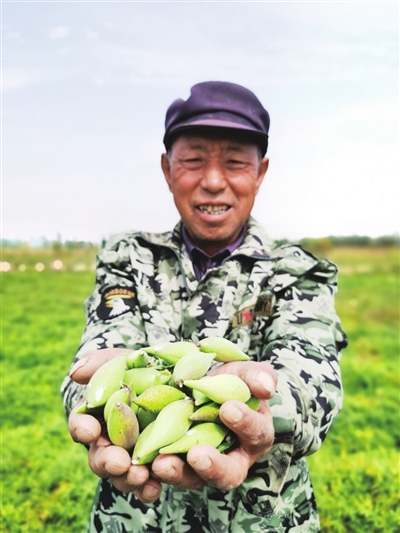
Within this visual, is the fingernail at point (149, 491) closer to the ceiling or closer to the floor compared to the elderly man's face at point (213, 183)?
closer to the floor

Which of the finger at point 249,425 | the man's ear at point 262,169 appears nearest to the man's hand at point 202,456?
the finger at point 249,425

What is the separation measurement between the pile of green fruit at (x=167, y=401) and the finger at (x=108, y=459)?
0.02 meters

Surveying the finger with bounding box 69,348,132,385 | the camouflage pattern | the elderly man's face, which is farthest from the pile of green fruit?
the elderly man's face

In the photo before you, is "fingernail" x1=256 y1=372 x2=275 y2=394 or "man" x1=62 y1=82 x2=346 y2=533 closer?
"fingernail" x1=256 y1=372 x2=275 y2=394

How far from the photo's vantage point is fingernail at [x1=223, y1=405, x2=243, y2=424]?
127 centimetres

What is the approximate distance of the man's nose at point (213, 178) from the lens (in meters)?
2.18

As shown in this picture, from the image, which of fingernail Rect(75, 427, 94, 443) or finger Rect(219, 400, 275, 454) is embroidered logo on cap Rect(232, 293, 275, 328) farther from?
fingernail Rect(75, 427, 94, 443)

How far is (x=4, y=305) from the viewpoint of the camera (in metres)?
8.99

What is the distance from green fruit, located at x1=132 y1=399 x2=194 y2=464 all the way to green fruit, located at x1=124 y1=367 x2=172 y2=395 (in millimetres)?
121

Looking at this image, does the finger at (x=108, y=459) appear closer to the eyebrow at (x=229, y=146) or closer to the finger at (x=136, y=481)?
the finger at (x=136, y=481)

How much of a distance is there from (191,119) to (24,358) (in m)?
5.02

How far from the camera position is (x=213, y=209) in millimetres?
2242

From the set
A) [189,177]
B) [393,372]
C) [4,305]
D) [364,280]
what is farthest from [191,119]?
[364,280]

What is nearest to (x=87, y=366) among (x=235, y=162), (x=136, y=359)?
(x=136, y=359)
